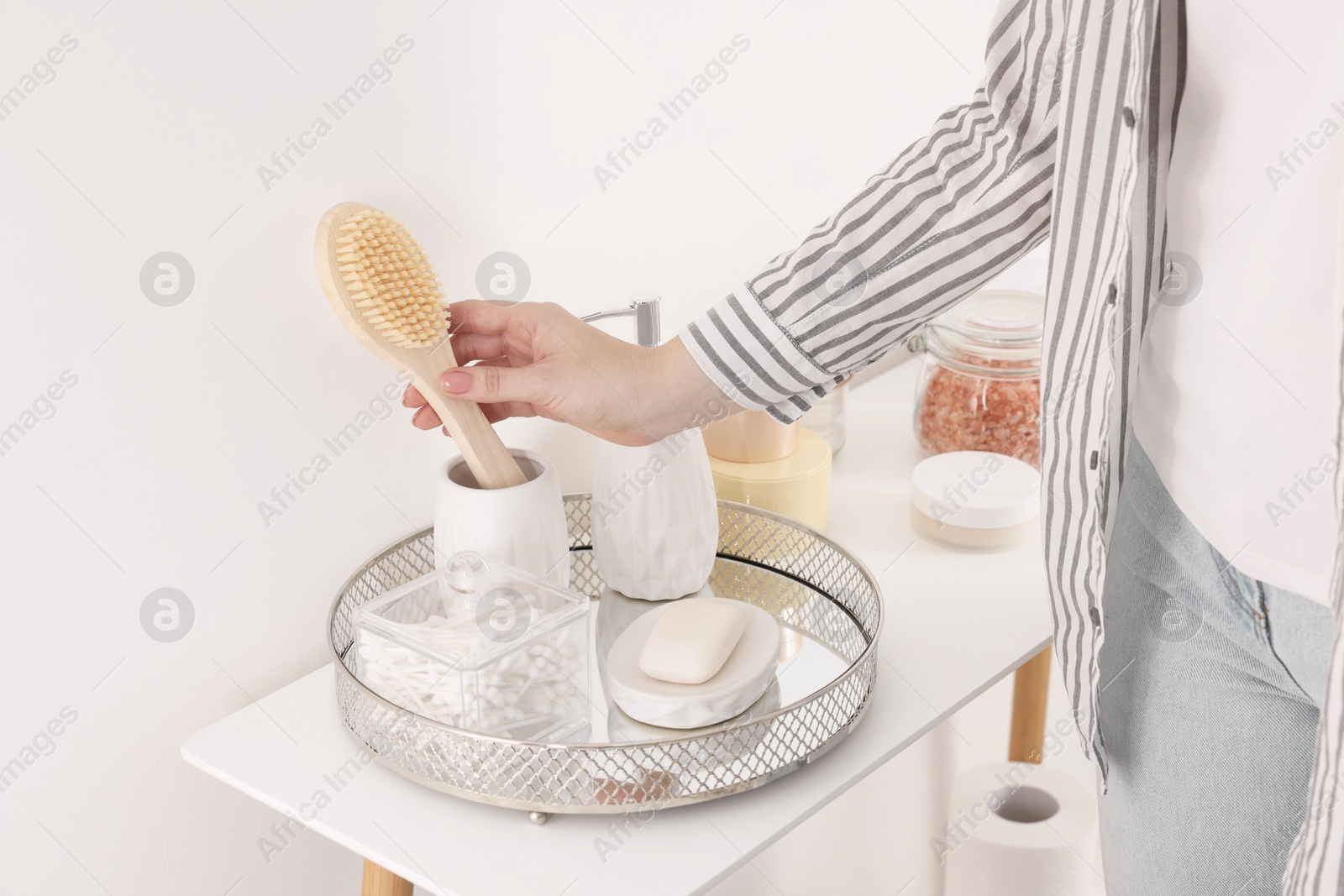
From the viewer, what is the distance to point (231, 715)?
659 millimetres

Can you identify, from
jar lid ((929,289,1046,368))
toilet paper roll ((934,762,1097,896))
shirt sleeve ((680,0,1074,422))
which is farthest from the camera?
toilet paper roll ((934,762,1097,896))

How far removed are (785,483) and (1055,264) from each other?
0.32 m

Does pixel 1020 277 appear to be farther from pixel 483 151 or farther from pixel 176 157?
pixel 176 157

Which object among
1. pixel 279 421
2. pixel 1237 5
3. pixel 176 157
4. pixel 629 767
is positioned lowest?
pixel 629 767

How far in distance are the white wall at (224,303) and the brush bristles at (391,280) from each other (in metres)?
0.05

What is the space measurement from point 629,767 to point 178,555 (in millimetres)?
260

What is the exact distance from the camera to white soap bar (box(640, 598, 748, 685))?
614mm

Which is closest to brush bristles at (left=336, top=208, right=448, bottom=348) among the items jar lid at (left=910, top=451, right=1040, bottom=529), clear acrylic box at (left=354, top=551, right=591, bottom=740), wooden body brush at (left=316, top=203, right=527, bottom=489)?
wooden body brush at (left=316, top=203, right=527, bottom=489)

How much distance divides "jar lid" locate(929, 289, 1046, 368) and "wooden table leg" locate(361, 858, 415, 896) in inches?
22.8

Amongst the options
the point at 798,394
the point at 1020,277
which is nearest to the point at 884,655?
the point at 798,394

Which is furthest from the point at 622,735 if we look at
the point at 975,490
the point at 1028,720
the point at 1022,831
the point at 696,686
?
the point at 1028,720

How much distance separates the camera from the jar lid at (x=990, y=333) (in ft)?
3.10

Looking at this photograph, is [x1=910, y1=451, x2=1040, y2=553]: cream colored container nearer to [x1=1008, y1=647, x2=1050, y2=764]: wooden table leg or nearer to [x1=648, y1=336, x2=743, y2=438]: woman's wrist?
[x1=648, y1=336, x2=743, y2=438]: woman's wrist

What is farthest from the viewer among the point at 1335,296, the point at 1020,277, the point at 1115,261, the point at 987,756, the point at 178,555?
the point at 987,756
